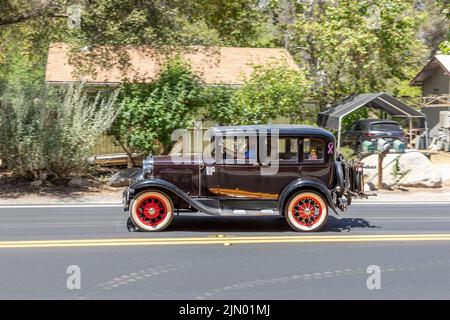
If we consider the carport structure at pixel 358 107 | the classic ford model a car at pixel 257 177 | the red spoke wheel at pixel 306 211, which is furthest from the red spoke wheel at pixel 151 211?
the carport structure at pixel 358 107

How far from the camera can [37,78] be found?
17.0 metres

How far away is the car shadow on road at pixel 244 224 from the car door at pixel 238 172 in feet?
1.90

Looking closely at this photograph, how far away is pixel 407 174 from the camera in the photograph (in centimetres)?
1645

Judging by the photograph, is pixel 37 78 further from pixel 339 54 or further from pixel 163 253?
pixel 339 54

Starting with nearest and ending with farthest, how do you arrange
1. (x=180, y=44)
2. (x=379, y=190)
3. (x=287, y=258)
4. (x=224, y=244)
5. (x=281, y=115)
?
(x=287, y=258) → (x=224, y=244) → (x=379, y=190) → (x=180, y=44) → (x=281, y=115)

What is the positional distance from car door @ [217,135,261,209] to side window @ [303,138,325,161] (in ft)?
2.89

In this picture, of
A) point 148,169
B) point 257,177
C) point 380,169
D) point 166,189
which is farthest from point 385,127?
point 166,189

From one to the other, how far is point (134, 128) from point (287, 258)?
9782 millimetres

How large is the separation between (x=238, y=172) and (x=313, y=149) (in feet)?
4.51

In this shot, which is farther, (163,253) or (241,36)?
(241,36)

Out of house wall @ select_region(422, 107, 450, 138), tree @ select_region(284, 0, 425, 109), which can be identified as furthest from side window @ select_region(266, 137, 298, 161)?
house wall @ select_region(422, 107, 450, 138)

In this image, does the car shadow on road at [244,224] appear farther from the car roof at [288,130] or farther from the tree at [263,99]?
the tree at [263,99]

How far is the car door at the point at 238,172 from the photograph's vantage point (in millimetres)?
9883
